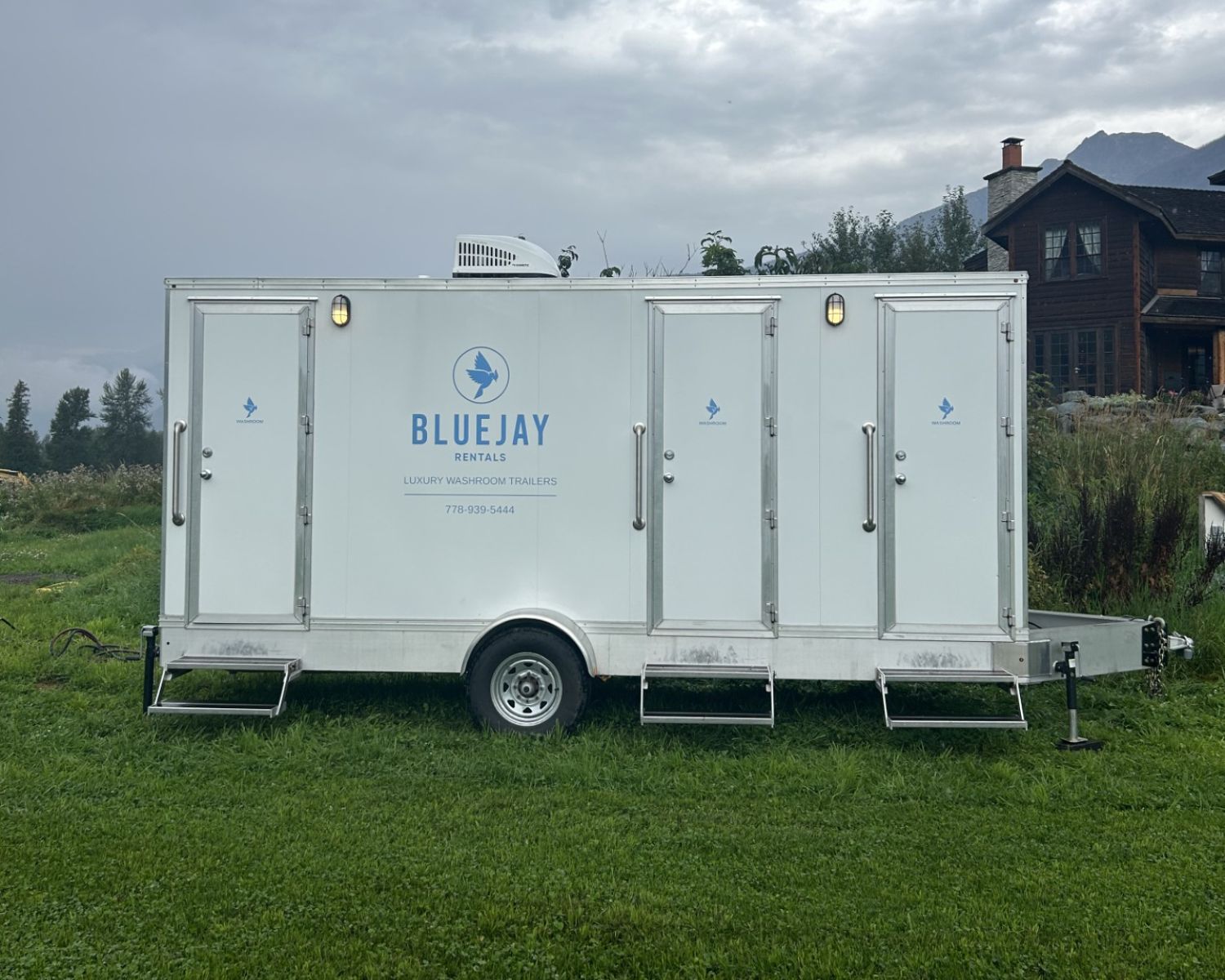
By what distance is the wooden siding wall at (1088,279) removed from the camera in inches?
981

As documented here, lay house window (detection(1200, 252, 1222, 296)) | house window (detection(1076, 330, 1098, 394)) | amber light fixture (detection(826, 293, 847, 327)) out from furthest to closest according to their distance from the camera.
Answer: house window (detection(1200, 252, 1222, 296)), house window (detection(1076, 330, 1098, 394)), amber light fixture (detection(826, 293, 847, 327))

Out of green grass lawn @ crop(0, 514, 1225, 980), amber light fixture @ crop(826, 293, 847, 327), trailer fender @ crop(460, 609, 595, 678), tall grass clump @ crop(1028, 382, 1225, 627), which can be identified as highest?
amber light fixture @ crop(826, 293, 847, 327)

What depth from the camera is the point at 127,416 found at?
7444cm

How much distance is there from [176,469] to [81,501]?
17.7m

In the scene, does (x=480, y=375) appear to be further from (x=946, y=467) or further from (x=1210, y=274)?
(x=1210, y=274)

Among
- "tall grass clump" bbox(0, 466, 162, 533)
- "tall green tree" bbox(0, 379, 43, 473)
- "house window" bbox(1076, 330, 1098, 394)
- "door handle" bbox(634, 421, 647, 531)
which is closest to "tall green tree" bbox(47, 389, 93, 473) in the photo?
"tall green tree" bbox(0, 379, 43, 473)

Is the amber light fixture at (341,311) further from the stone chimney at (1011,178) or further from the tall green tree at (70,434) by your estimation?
the tall green tree at (70,434)

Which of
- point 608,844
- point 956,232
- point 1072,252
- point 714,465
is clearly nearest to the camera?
point 608,844

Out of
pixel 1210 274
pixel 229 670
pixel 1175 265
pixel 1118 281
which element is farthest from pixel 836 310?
pixel 1210 274

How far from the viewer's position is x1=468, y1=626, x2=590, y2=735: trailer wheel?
6.27 metres

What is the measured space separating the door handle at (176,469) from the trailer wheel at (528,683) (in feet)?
6.79

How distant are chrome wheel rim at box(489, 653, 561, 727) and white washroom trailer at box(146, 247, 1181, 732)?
2 cm

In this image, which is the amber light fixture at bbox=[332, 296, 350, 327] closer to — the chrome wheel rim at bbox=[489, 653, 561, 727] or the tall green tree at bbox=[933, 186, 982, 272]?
the chrome wheel rim at bbox=[489, 653, 561, 727]

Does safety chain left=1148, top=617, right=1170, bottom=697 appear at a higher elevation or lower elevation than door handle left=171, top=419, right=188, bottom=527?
lower
